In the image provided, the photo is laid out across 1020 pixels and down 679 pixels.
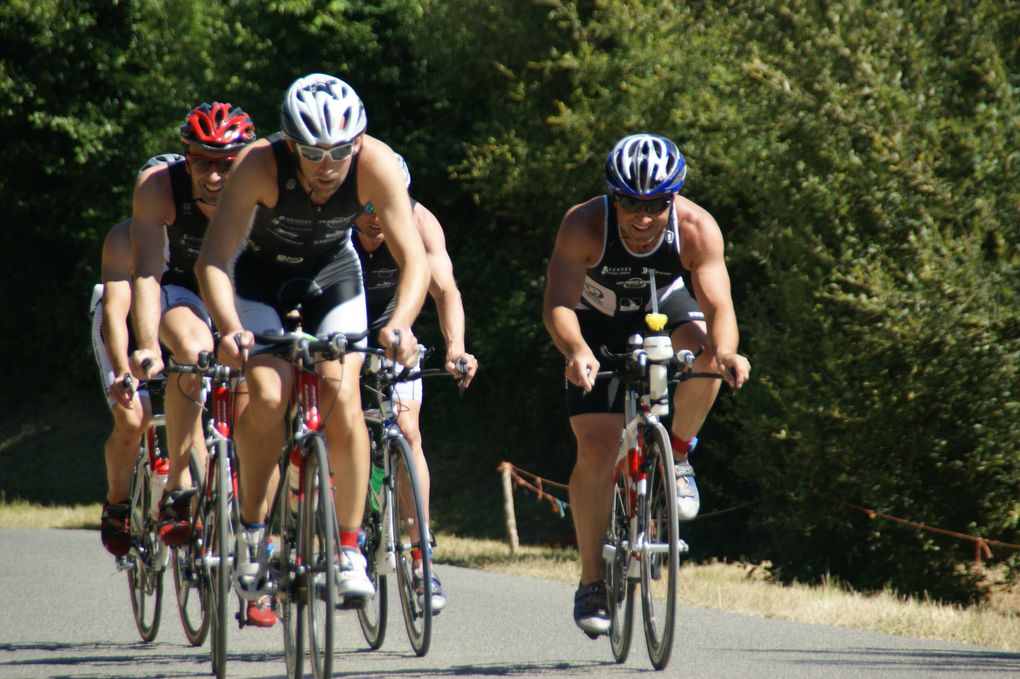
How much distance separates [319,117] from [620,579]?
2.44 meters

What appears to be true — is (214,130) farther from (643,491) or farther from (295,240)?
(643,491)

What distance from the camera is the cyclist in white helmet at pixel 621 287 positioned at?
6.68m

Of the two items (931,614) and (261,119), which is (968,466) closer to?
(931,614)

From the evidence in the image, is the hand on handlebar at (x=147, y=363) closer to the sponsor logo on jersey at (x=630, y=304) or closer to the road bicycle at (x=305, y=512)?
the road bicycle at (x=305, y=512)

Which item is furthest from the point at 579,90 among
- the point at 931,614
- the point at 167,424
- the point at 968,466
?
the point at 167,424

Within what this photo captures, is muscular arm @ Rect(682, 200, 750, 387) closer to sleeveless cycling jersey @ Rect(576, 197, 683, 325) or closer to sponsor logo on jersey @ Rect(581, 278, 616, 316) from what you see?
sleeveless cycling jersey @ Rect(576, 197, 683, 325)

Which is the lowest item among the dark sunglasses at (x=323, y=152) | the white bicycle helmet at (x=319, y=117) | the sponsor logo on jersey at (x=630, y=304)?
the sponsor logo on jersey at (x=630, y=304)

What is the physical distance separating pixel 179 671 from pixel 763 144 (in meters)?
10.3

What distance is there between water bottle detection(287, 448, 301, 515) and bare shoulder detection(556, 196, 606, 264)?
5.86 feet

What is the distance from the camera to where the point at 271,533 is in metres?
5.97

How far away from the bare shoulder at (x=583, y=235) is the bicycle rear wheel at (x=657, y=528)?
2.95ft

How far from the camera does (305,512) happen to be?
559 cm

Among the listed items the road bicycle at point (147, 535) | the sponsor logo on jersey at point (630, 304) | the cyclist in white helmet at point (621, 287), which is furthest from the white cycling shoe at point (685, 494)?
the road bicycle at point (147, 535)

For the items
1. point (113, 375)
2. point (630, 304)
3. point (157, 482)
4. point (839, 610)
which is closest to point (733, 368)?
point (630, 304)
